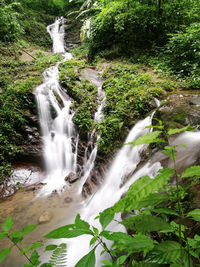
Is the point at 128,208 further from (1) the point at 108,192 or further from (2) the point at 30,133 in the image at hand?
(2) the point at 30,133

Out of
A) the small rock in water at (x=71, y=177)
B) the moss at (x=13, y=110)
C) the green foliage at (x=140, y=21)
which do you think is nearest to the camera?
the small rock in water at (x=71, y=177)

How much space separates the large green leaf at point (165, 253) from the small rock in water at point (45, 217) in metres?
3.59

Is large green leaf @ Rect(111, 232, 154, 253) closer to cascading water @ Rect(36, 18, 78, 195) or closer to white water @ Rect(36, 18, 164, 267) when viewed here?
white water @ Rect(36, 18, 164, 267)

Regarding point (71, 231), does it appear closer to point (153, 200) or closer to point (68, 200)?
point (153, 200)

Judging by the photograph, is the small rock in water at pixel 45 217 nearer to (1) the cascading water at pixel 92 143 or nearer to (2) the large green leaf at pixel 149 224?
(1) the cascading water at pixel 92 143

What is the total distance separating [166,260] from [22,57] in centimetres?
1319

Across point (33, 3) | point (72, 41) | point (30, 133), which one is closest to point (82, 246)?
point (30, 133)

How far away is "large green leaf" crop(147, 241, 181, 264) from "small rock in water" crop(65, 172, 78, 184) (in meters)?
4.71

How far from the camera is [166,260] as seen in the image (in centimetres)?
65

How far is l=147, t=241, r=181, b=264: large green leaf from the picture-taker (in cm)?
66

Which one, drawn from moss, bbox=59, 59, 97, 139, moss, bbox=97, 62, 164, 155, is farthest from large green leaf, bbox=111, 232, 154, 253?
moss, bbox=59, 59, 97, 139

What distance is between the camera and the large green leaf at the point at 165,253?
2.15 ft

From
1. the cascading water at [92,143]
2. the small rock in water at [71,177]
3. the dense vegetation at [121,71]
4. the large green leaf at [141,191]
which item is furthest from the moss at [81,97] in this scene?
the large green leaf at [141,191]

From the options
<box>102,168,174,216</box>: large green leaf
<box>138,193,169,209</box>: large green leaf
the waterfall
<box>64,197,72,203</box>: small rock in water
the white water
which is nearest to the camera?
<box>102,168,174,216</box>: large green leaf
